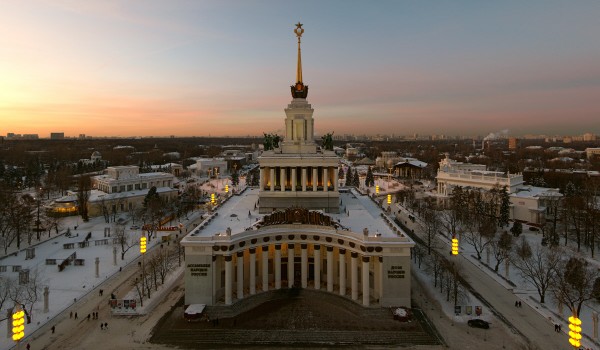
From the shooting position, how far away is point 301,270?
36.2 metres

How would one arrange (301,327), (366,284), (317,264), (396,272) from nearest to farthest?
(301,327)
(366,284)
(396,272)
(317,264)

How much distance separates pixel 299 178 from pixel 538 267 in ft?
88.9

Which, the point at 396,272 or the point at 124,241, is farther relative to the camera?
→ the point at 124,241

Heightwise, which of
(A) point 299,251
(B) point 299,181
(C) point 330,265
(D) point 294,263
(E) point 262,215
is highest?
(B) point 299,181

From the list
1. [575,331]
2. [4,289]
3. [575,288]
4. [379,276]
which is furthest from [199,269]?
[575,288]

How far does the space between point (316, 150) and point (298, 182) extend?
5.52 metres

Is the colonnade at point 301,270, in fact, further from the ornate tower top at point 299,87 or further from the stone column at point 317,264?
the ornate tower top at point 299,87

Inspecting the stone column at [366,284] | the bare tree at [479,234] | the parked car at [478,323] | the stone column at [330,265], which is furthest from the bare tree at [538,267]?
the stone column at [330,265]

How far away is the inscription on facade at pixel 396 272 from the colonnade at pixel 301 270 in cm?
86

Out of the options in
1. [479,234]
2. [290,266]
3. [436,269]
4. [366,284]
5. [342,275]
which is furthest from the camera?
[479,234]

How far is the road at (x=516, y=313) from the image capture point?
28.3 m

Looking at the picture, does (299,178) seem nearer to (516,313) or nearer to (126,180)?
(516,313)

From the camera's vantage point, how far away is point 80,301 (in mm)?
35969

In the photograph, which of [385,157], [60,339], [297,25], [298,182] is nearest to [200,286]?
[60,339]
